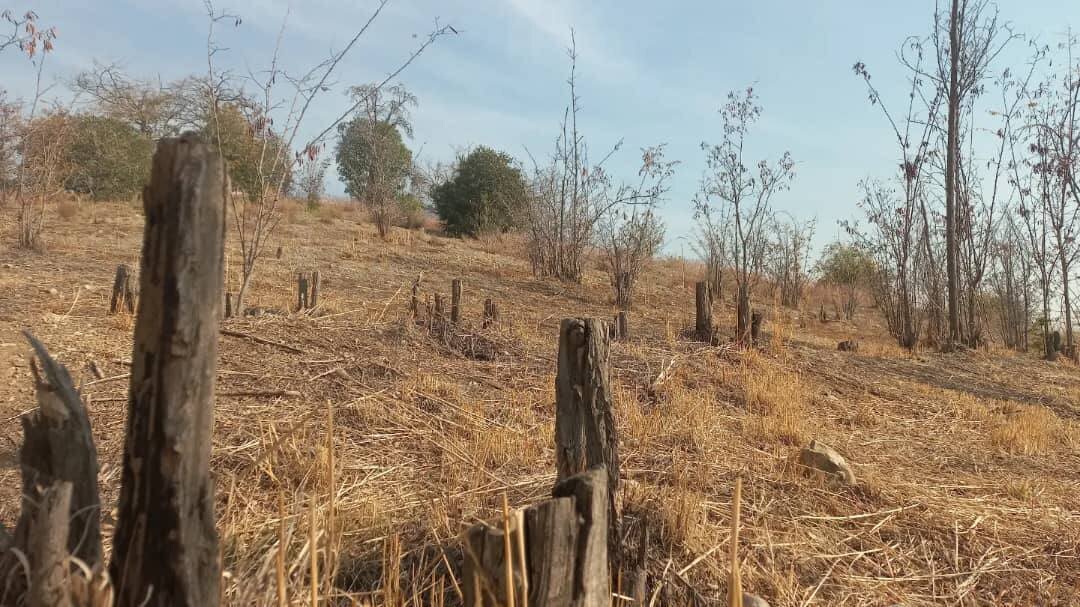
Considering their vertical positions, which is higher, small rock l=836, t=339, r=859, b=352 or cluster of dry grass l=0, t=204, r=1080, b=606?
small rock l=836, t=339, r=859, b=352

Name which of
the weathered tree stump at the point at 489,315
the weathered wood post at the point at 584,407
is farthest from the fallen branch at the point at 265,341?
the weathered wood post at the point at 584,407

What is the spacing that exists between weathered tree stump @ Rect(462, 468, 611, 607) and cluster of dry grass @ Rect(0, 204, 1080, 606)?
254mm

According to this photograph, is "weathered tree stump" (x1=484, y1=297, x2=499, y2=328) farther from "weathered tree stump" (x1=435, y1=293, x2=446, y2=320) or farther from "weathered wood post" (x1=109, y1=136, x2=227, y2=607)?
"weathered wood post" (x1=109, y1=136, x2=227, y2=607)

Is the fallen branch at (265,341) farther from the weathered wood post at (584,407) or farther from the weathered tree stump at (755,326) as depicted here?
the weathered tree stump at (755,326)

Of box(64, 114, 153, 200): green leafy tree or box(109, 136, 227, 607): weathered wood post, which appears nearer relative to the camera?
box(109, 136, 227, 607): weathered wood post

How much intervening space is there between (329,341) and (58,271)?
3498 mm

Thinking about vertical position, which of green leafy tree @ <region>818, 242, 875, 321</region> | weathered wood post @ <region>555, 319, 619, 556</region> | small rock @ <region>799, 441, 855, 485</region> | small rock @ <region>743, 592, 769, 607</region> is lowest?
small rock @ <region>743, 592, 769, 607</region>

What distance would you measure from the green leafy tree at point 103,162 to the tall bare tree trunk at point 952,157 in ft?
53.4

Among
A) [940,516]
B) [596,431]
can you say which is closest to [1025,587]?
[940,516]

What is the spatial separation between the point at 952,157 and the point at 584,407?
10.1 metres

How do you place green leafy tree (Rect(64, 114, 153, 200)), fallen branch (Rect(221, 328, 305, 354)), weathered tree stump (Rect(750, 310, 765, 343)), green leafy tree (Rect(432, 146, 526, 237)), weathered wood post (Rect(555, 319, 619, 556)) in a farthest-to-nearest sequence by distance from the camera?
green leafy tree (Rect(432, 146, 526, 237)), green leafy tree (Rect(64, 114, 153, 200)), weathered tree stump (Rect(750, 310, 765, 343)), fallen branch (Rect(221, 328, 305, 354)), weathered wood post (Rect(555, 319, 619, 556))

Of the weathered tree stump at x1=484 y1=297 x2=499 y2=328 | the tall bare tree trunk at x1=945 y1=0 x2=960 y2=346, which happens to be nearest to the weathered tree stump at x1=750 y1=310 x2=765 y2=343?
the weathered tree stump at x1=484 y1=297 x2=499 y2=328

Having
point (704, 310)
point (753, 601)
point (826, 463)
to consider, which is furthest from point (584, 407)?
point (704, 310)

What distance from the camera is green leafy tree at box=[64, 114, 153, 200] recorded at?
14844mm
